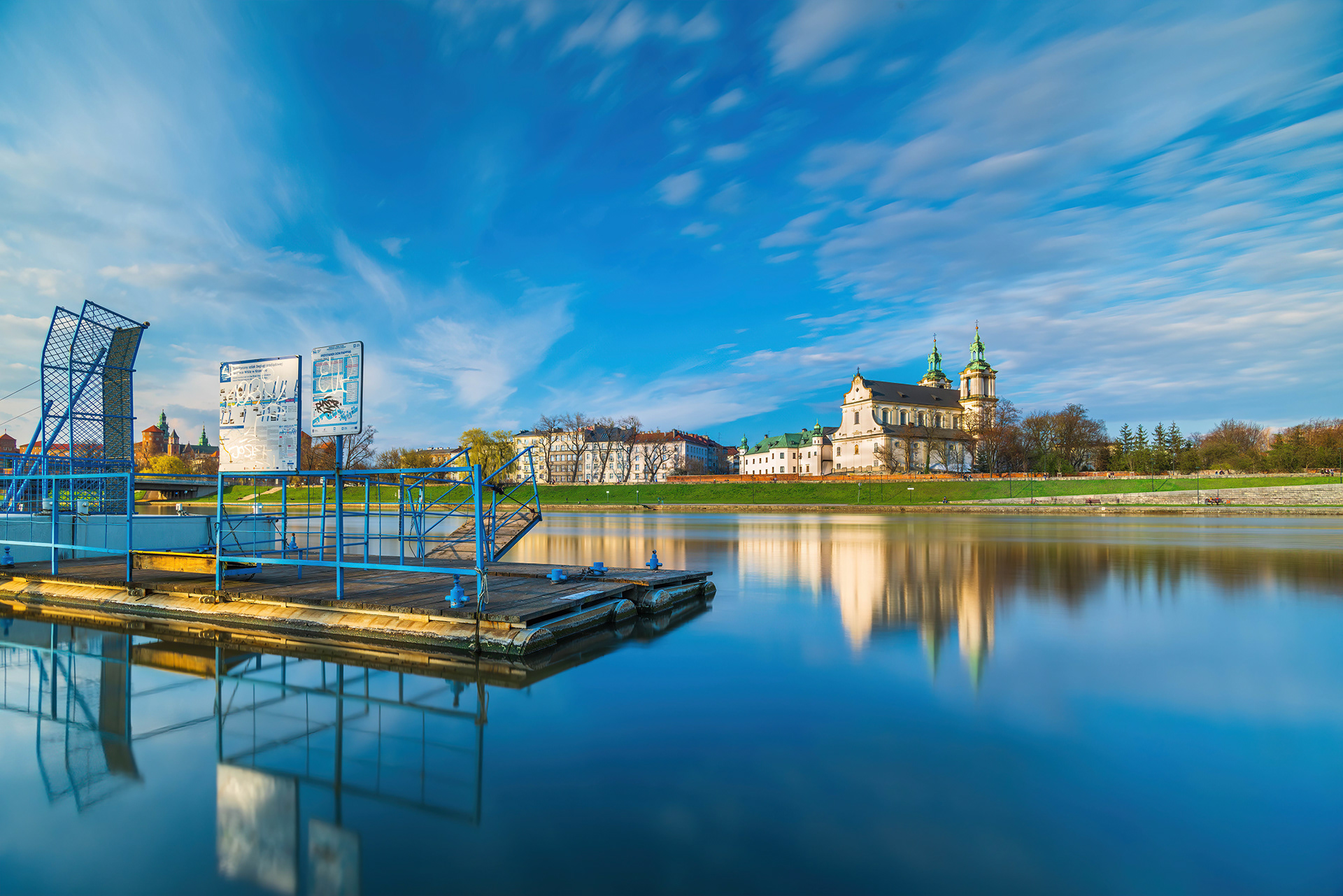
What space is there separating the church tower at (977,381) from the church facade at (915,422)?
0.49 ft

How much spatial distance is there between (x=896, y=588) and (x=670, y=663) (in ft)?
28.2

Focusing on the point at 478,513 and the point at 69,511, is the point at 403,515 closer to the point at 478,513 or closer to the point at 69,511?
the point at 478,513

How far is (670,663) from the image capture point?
10.6 m

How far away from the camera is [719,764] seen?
260 inches

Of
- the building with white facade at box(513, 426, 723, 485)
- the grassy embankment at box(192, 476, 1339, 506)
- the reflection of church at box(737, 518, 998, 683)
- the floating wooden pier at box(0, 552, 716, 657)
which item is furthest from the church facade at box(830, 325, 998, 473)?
the floating wooden pier at box(0, 552, 716, 657)

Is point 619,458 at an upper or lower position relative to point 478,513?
upper

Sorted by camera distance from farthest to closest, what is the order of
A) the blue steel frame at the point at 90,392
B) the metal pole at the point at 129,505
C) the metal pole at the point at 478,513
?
the blue steel frame at the point at 90,392
the metal pole at the point at 129,505
the metal pole at the point at 478,513

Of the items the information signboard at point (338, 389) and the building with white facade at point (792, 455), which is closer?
the information signboard at point (338, 389)

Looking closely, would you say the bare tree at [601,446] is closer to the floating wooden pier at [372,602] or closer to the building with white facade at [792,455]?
the building with white facade at [792,455]

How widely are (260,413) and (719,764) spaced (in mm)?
11288

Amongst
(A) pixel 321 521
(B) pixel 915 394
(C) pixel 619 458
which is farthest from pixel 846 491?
(C) pixel 619 458

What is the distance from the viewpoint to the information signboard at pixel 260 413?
12.4m

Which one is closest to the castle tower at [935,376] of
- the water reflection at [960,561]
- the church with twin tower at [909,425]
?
the church with twin tower at [909,425]

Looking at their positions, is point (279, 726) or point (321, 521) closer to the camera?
point (279, 726)
